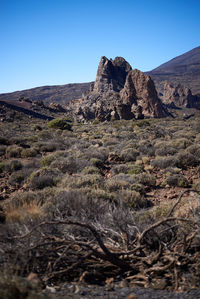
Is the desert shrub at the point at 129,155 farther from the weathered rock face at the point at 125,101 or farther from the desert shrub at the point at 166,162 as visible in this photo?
the weathered rock face at the point at 125,101

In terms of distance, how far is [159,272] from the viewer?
2.04 m

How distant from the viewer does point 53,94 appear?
97.4 m

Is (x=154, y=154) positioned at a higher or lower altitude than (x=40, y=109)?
lower

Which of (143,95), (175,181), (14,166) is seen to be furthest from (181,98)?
(14,166)

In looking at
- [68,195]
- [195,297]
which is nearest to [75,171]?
[68,195]

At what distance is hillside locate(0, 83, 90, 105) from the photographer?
3445 inches

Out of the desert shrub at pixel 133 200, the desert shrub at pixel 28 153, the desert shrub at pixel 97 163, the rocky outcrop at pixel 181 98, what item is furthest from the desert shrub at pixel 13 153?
the rocky outcrop at pixel 181 98

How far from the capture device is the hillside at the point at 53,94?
87.5 m

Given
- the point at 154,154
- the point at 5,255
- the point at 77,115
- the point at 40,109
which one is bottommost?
the point at 154,154

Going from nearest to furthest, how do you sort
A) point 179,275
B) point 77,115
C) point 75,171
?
point 179,275 < point 75,171 < point 77,115

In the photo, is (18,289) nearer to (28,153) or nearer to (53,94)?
(28,153)

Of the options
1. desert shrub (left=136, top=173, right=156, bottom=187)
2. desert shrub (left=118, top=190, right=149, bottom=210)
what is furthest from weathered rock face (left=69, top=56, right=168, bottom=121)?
desert shrub (left=118, top=190, right=149, bottom=210)

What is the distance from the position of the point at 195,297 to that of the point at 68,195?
265 centimetres

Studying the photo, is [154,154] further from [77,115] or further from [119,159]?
[77,115]
